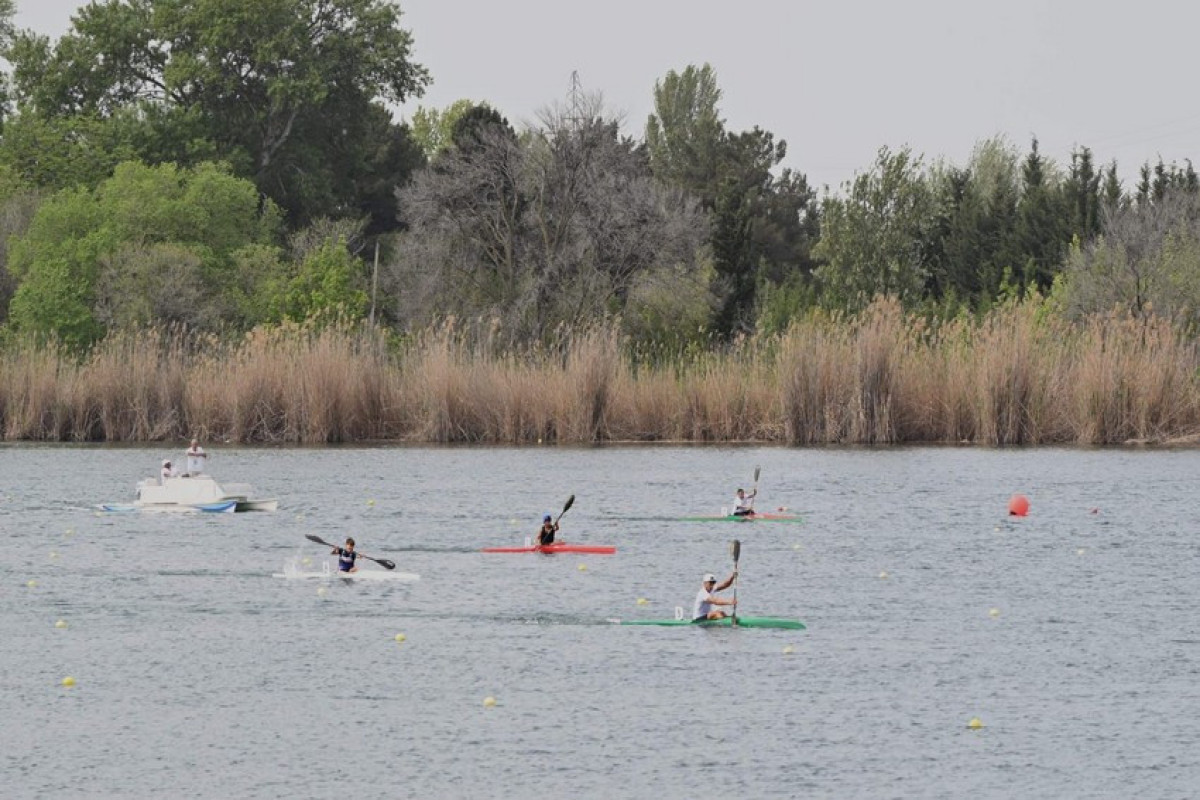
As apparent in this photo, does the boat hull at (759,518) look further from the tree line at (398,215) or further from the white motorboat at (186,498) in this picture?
the tree line at (398,215)

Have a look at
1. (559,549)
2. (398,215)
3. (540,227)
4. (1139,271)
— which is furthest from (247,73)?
(559,549)

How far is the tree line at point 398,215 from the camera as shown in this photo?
75.6m

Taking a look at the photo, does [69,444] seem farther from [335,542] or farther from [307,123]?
[307,123]

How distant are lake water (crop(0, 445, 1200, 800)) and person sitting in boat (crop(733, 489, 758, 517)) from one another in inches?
16.4

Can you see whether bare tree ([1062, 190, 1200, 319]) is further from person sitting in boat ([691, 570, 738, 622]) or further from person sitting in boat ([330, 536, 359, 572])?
person sitting in boat ([691, 570, 738, 622])

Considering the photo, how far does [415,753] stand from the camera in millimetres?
19547

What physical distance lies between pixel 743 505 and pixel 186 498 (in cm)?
1139

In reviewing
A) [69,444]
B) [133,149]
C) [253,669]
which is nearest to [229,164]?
[133,149]

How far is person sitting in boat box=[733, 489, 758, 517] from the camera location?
118 feet

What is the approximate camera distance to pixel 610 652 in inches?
953

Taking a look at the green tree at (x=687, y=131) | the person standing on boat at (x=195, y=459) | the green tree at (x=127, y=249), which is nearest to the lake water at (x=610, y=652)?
the person standing on boat at (x=195, y=459)

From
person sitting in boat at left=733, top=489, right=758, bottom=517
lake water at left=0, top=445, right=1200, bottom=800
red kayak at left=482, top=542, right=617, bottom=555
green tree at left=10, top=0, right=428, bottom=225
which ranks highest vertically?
green tree at left=10, top=0, right=428, bottom=225

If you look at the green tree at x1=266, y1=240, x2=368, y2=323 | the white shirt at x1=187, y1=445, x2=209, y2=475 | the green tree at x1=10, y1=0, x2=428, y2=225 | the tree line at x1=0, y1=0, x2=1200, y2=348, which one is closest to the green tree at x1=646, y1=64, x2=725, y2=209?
the tree line at x1=0, y1=0, x2=1200, y2=348

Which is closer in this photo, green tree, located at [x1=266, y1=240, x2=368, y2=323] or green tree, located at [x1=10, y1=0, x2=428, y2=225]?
green tree, located at [x1=266, y1=240, x2=368, y2=323]
